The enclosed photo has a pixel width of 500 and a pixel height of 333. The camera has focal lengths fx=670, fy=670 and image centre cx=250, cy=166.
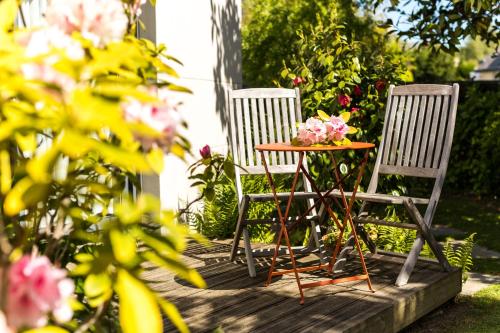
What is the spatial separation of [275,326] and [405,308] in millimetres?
886

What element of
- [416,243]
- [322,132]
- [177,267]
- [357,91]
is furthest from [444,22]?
[177,267]

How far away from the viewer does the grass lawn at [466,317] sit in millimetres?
4055

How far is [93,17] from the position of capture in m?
1.51

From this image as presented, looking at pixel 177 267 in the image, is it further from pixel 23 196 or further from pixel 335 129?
pixel 335 129

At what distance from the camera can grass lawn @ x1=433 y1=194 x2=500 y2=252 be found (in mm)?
7463

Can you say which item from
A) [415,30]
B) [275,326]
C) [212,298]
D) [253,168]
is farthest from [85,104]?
[415,30]

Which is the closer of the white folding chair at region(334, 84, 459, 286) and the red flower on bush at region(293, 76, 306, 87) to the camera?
the white folding chair at region(334, 84, 459, 286)

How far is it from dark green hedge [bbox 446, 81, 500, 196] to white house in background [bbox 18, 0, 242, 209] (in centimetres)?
523

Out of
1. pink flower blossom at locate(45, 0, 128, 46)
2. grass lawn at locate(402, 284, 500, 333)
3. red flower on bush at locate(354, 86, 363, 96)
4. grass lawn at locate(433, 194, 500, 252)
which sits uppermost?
pink flower blossom at locate(45, 0, 128, 46)

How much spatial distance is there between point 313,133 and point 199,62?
2277mm

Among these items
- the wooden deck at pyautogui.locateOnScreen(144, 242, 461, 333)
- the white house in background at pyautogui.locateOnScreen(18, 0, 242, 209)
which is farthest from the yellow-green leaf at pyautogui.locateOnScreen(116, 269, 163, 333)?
the white house in background at pyautogui.locateOnScreen(18, 0, 242, 209)

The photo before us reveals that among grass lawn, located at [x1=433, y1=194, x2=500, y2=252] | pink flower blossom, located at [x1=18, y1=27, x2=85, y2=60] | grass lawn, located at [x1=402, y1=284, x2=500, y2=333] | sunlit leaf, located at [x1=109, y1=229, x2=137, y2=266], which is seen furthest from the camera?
grass lawn, located at [x1=433, y1=194, x2=500, y2=252]

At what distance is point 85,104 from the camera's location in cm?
112

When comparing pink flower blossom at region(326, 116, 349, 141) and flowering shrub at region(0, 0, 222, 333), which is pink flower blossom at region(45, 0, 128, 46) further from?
pink flower blossom at region(326, 116, 349, 141)
